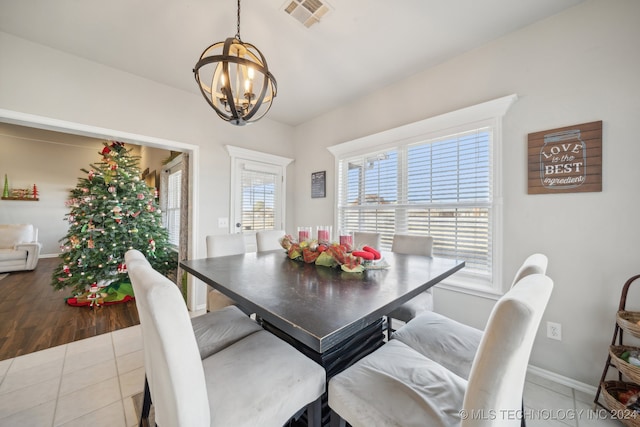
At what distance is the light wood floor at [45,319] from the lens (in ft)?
7.48

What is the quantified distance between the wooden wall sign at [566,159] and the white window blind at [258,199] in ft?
10.5

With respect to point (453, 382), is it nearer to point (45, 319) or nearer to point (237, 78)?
point (237, 78)

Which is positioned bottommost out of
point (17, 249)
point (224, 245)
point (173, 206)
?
point (17, 249)

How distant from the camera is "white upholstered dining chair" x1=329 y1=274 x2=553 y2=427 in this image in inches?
23.1

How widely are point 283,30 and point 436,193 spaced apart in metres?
2.10

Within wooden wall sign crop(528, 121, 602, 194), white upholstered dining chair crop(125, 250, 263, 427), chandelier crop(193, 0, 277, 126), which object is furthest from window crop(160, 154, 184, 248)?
wooden wall sign crop(528, 121, 602, 194)

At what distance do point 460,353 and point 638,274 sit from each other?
147 cm

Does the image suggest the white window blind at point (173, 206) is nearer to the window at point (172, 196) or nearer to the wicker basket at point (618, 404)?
the window at point (172, 196)

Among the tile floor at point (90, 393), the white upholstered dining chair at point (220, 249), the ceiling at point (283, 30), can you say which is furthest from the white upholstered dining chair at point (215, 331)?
the ceiling at point (283, 30)

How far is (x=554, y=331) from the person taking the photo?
1.82m

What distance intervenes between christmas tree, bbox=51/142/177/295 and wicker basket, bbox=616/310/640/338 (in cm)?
479

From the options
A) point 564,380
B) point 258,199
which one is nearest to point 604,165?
point 564,380

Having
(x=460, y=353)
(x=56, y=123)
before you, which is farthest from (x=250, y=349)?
(x=56, y=123)

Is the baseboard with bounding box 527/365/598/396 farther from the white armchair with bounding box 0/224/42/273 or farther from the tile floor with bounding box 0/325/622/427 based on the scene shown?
the white armchair with bounding box 0/224/42/273
